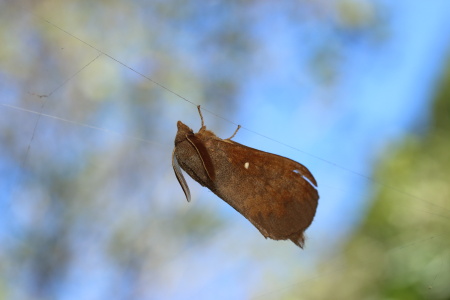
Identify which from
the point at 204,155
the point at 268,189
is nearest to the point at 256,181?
the point at 268,189

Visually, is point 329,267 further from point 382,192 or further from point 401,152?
point 401,152

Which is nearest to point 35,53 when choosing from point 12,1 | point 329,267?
point 12,1

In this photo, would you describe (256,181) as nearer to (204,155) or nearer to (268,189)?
(268,189)

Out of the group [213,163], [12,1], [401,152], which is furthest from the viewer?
[401,152]

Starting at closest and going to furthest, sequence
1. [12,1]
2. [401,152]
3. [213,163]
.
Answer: [213,163]
[12,1]
[401,152]

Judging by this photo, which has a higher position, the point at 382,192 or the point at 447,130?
the point at 447,130

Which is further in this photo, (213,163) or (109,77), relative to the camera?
(109,77)
